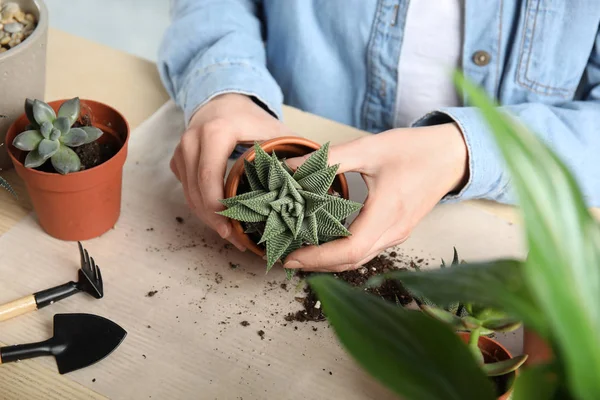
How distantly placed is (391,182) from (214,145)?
22 centimetres

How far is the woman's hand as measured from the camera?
679mm

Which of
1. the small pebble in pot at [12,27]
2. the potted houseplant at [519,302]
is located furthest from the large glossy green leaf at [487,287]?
the small pebble in pot at [12,27]

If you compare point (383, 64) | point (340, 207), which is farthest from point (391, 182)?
point (383, 64)

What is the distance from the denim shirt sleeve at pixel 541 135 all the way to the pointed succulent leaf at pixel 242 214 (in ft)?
0.98

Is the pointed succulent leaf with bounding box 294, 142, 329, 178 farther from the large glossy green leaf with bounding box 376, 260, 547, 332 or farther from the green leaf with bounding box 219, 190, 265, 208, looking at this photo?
the large glossy green leaf with bounding box 376, 260, 547, 332

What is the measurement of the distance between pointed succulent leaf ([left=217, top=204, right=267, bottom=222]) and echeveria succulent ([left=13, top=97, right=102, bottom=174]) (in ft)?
0.63

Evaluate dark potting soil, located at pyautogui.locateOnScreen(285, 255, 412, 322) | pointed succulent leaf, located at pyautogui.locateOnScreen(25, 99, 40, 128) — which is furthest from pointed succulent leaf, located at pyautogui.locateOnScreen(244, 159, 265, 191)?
pointed succulent leaf, located at pyautogui.locateOnScreen(25, 99, 40, 128)

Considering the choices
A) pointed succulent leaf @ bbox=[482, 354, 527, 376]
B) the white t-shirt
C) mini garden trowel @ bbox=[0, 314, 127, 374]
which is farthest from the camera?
the white t-shirt

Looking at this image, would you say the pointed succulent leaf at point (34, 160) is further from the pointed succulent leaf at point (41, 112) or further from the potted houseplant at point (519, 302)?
the potted houseplant at point (519, 302)

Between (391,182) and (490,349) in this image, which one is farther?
(391,182)

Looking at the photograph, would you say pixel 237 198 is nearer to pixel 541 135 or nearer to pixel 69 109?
pixel 69 109

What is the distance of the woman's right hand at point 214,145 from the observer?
0.72 m

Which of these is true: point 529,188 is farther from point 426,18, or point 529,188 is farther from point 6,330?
point 426,18

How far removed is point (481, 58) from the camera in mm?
945
